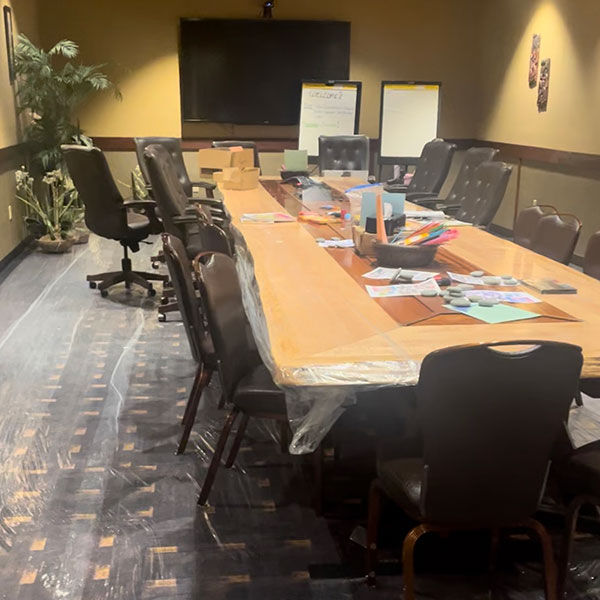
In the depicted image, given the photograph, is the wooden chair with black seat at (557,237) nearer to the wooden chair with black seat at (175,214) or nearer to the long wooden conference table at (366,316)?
the long wooden conference table at (366,316)

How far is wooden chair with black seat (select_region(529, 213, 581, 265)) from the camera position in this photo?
3.07 m

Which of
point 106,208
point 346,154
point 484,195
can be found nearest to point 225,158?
point 106,208

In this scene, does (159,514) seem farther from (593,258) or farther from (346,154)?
(346,154)

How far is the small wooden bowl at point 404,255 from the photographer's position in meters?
2.62

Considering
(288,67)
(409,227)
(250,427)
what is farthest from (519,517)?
(288,67)

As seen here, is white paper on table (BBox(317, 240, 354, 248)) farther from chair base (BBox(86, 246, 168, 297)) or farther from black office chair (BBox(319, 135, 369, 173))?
black office chair (BBox(319, 135, 369, 173))

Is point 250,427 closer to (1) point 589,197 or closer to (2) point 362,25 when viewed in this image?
(1) point 589,197

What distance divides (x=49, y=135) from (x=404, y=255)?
4802 mm

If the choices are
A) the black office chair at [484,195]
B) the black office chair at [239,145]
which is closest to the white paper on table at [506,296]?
the black office chair at [484,195]

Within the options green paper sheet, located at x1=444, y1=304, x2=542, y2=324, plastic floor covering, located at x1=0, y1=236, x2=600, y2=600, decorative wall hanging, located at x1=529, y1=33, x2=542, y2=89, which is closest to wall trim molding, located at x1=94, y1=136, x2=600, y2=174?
decorative wall hanging, located at x1=529, y1=33, x2=542, y2=89

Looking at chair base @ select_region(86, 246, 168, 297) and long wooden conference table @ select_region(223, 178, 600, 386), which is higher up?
long wooden conference table @ select_region(223, 178, 600, 386)

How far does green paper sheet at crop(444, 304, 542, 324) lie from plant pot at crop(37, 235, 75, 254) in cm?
477

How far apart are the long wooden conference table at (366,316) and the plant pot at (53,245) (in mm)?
3531

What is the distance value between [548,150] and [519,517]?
5431mm
